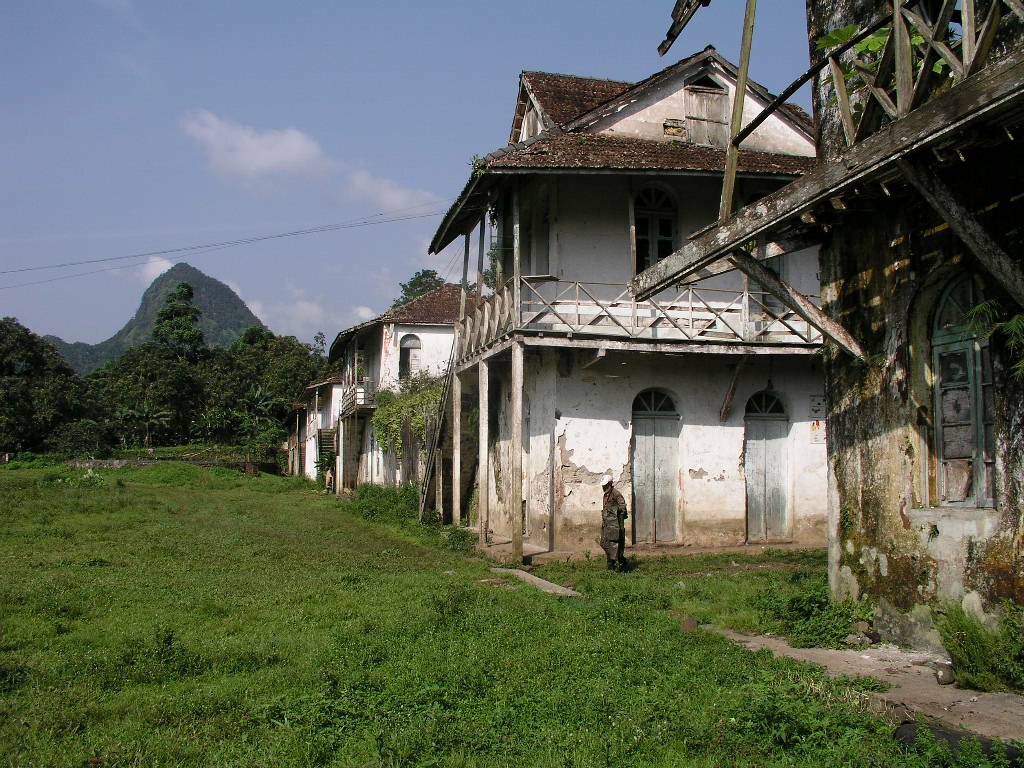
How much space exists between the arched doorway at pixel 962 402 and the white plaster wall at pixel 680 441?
28.0 feet

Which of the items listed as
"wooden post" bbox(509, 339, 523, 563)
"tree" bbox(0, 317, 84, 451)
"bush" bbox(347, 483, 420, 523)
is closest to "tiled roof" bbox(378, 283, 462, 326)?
"bush" bbox(347, 483, 420, 523)

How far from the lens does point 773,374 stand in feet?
55.3

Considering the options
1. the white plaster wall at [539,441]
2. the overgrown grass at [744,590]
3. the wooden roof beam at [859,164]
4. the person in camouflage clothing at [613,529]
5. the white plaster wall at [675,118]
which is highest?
the white plaster wall at [675,118]

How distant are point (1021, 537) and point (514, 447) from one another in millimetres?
9480

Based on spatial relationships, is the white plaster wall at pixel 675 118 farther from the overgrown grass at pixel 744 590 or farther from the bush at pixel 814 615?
the bush at pixel 814 615

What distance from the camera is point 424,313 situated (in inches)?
1288

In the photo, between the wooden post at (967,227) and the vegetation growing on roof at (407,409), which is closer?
the wooden post at (967,227)

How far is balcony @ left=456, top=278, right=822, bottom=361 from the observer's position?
15.2 meters

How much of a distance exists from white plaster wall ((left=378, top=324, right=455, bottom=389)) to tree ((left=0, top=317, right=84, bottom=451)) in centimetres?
2941

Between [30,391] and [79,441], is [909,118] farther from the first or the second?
[30,391]

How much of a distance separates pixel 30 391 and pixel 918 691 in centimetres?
5531

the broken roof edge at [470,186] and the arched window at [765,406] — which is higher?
the broken roof edge at [470,186]

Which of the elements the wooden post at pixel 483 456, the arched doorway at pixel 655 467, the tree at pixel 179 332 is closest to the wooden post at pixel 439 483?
the wooden post at pixel 483 456

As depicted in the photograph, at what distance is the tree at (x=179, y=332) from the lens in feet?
210
